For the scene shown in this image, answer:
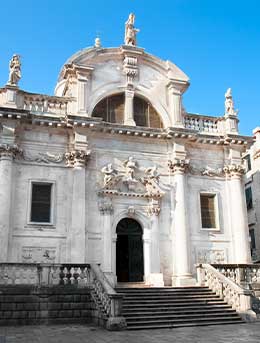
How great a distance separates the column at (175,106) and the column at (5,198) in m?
9.13

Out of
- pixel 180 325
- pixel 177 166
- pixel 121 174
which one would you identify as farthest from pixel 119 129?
pixel 180 325

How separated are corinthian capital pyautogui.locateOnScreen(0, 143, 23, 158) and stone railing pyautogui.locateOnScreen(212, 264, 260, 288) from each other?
35.6ft

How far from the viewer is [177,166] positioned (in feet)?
74.3

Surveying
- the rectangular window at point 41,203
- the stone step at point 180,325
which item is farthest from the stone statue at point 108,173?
the stone step at point 180,325

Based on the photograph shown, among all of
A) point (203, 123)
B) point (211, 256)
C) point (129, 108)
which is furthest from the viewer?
point (203, 123)

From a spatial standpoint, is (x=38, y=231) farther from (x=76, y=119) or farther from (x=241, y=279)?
(x=241, y=279)

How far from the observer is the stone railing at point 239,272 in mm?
20297

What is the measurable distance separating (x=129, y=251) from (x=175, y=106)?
8.50 m

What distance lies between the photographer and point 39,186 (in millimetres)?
20734

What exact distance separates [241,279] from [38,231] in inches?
389

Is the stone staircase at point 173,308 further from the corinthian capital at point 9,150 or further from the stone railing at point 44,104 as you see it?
the stone railing at point 44,104

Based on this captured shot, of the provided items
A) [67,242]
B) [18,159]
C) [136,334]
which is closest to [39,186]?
[18,159]

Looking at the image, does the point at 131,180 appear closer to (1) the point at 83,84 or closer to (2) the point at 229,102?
(1) the point at 83,84

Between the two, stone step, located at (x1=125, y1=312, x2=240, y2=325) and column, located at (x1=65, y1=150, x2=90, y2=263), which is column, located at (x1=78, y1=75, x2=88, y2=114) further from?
stone step, located at (x1=125, y1=312, x2=240, y2=325)
